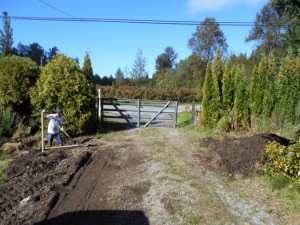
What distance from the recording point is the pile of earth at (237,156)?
6.71 meters

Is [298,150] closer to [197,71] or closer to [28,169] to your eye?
[28,169]

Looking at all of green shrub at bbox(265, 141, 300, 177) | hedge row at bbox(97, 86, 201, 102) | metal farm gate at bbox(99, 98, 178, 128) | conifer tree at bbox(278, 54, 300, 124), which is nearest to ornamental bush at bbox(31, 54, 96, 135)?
metal farm gate at bbox(99, 98, 178, 128)

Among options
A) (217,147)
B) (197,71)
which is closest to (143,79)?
(197,71)

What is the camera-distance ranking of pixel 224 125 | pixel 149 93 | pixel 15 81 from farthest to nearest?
A: pixel 149 93
pixel 224 125
pixel 15 81

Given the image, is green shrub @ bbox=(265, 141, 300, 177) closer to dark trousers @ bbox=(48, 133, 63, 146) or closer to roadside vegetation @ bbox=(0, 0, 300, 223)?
roadside vegetation @ bbox=(0, 0, 300, 223)

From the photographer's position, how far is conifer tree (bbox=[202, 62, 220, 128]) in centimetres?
1159

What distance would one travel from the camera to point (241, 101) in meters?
11.3

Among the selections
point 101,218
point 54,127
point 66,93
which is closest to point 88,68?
point 66,93

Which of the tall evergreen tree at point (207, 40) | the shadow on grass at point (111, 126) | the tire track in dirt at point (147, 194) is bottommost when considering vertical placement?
the tire track in dirt at point (147, 194)

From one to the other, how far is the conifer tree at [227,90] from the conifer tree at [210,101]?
0.83 ft

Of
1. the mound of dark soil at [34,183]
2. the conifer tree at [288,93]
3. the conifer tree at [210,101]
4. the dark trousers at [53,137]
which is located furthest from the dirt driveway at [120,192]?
the conifer tree at [288,93]

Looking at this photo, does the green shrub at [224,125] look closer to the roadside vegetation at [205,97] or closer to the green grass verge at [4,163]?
the roadside vegetation at [205,97]

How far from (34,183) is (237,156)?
16.3 feet

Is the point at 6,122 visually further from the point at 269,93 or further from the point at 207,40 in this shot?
the point at 207,40
